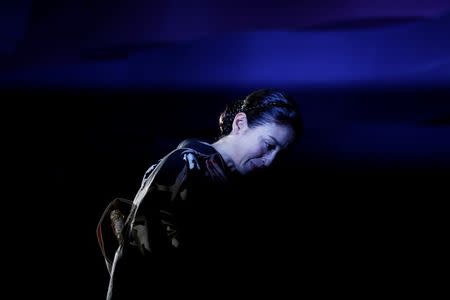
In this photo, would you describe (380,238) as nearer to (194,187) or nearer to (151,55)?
(194,187)

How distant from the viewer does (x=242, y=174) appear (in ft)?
2.94

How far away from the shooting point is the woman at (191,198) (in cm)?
73

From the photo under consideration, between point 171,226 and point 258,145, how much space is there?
305 mm

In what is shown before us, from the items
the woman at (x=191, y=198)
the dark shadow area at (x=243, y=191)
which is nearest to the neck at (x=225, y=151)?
the woman at (x=191, y=198)

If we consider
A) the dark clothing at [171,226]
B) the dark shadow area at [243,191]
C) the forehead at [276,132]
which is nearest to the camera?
the dark clothing at [171,226]

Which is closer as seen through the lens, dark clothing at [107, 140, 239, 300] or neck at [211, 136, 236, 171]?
dark clothing at [107, 140, 239, 300]

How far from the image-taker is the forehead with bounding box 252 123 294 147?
33.9 inches

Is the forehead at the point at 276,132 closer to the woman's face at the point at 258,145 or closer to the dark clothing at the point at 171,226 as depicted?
the woman's face at the point at 258,145

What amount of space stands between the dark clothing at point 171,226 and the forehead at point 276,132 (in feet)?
0.44

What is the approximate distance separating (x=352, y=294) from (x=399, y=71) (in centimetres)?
78

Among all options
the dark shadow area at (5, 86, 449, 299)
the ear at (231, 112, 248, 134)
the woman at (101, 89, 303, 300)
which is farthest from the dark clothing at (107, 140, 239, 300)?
the dark shadow area at (5, 86, 449, 299)

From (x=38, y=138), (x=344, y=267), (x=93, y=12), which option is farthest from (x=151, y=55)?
(x=344, y=267)

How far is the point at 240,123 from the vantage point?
0.90 metres

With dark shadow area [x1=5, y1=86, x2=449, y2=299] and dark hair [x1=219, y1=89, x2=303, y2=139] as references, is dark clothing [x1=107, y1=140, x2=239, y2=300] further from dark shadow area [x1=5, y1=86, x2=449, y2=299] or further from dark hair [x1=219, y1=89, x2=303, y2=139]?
dark shadow area [x1=5, y1=86, x2=449, y2=299]
